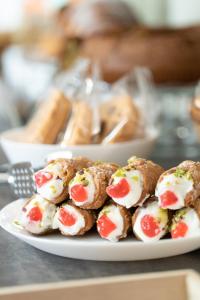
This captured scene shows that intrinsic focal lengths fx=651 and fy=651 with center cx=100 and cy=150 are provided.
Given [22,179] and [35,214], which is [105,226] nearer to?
[35,214]

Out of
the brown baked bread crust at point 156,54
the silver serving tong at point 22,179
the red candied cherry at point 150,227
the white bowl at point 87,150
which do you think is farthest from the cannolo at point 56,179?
the brown baked bread crust at point 156,54

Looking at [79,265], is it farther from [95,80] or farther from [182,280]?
[95,80]

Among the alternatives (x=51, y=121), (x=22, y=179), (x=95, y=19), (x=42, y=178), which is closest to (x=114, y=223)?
(x=42, y=178)

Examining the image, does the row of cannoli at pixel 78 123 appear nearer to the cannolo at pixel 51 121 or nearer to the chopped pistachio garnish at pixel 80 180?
the cannolo at pixel 51 121

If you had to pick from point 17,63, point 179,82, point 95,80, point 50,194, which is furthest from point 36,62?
point 50,194

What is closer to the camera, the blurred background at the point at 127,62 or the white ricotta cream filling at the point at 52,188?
the white ricotta cream filling at the point at 52,188

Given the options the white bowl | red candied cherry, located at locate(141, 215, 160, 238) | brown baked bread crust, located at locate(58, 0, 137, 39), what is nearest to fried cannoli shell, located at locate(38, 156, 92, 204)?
red candied cherry, located at locate(141, 215, 160, 238)

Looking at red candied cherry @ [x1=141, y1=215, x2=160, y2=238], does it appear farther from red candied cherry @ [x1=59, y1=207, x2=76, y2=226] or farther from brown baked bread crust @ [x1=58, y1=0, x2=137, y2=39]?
brown baked bread crust @ [x1=58, y1=0, x2=137, y2=39]
